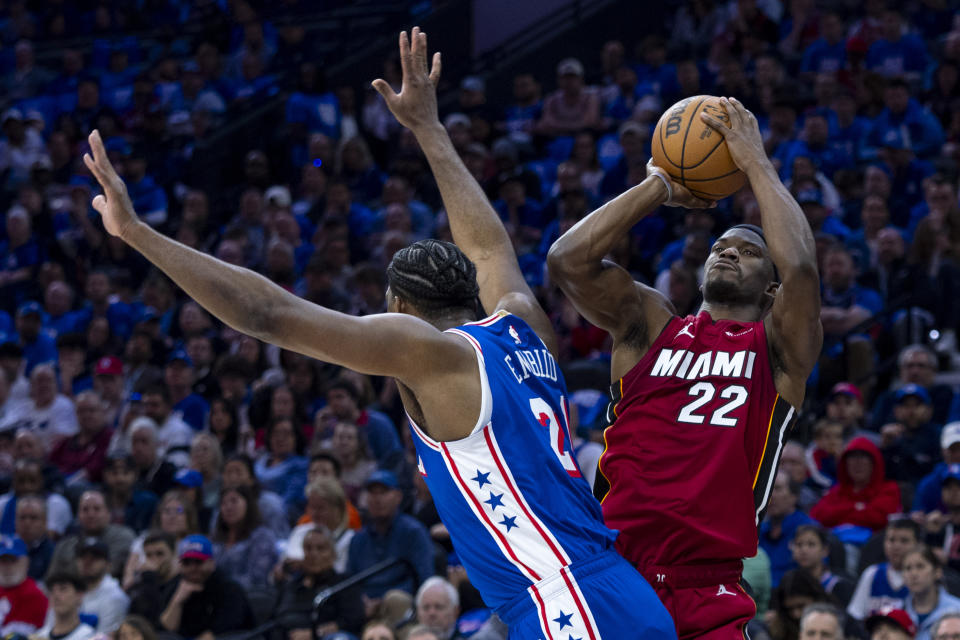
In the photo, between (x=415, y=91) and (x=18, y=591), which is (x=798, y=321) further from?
(x=18, y=591)

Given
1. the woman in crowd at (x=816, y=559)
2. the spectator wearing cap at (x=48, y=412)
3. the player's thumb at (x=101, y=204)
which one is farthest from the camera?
the spectator wearing cap at (x=48, y=412)

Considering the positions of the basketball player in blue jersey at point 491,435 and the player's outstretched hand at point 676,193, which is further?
the player's outstretched hand at point 676,193

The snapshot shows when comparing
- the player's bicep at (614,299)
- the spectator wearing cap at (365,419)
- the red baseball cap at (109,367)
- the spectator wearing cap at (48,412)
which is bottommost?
the player's bicep at (614,299)

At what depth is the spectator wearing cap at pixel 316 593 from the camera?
8.93 m

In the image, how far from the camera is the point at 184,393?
40.7 ft

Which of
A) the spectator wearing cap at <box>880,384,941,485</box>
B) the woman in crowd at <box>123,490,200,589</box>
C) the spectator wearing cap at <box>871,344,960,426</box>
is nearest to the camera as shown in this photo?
A: the spectator wearing cap at <box>880,384,941,485</box>

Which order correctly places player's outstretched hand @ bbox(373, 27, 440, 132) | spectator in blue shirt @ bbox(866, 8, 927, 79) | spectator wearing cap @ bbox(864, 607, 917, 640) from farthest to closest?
spectator in blue shirt @ bbox(866, 8, 927, 79) → spectator wearing cap @ bbox(864, 607, 917, 640) → player's outstretched hand @ bbox(373, 27, 440, 132)

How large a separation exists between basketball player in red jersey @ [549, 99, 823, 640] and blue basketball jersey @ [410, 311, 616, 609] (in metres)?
0.48

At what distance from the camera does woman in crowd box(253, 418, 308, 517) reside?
10.7 m

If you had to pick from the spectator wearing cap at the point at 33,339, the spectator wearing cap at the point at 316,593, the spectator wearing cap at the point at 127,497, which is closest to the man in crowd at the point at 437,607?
the spectator wearing cap at the point at 316,593

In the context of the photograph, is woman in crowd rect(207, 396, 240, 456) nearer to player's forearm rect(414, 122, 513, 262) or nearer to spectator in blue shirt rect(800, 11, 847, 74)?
spectator in blue shirt rect(800, 11, 847, 74)

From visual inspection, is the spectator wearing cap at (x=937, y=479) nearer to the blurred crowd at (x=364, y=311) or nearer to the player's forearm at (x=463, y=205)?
the blurred crowd at (x=364, y=311)

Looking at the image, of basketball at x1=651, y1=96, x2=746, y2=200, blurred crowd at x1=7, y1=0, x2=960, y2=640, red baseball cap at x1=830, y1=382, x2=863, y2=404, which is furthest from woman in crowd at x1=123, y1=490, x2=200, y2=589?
basketball at x1=651, y1=96, x2=746, y2=200

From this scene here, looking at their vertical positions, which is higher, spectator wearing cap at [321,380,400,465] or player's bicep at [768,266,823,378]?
spectator wearing cap at [321,380,400,465]
